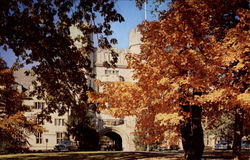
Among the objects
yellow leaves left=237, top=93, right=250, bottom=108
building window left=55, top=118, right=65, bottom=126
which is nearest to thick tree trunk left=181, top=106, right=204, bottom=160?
yellow leaves left=237, top=93, right=250, bottom=108

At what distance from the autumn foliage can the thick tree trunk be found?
525 millimetres

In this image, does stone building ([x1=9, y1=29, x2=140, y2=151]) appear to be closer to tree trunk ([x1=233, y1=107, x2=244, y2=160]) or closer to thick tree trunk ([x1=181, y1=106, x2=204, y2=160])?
tree trunk ([x1=233, y1=107, x2=244, y2=160])

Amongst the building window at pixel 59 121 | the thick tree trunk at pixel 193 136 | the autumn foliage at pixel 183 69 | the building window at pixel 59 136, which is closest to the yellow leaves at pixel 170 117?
the autumn foliage at pixel 183 69

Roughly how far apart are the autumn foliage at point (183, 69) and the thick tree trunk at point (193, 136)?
53cm

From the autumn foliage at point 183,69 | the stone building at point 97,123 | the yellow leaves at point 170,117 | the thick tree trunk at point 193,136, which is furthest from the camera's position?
the stone building at point 97,123

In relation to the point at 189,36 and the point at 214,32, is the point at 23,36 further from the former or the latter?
the point at 214,32

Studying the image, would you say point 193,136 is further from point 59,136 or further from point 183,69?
point 59,136

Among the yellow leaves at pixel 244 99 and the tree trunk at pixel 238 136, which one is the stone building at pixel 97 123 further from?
the yellow leaves at pixel 244 99

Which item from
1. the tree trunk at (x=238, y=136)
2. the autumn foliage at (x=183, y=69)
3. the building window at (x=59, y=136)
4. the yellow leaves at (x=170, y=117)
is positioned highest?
the autumn foliage at (x=183, y=69)

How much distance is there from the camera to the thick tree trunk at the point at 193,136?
1294cm

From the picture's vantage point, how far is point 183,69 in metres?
11.5

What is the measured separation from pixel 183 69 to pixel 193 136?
12.1ft

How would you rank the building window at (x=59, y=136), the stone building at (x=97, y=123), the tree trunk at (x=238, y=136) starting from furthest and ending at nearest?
the building window at (x=59, y=136), the stone building at (x=97, y=123), the tree trunk at (x=238, y=136)

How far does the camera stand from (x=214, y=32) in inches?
545
